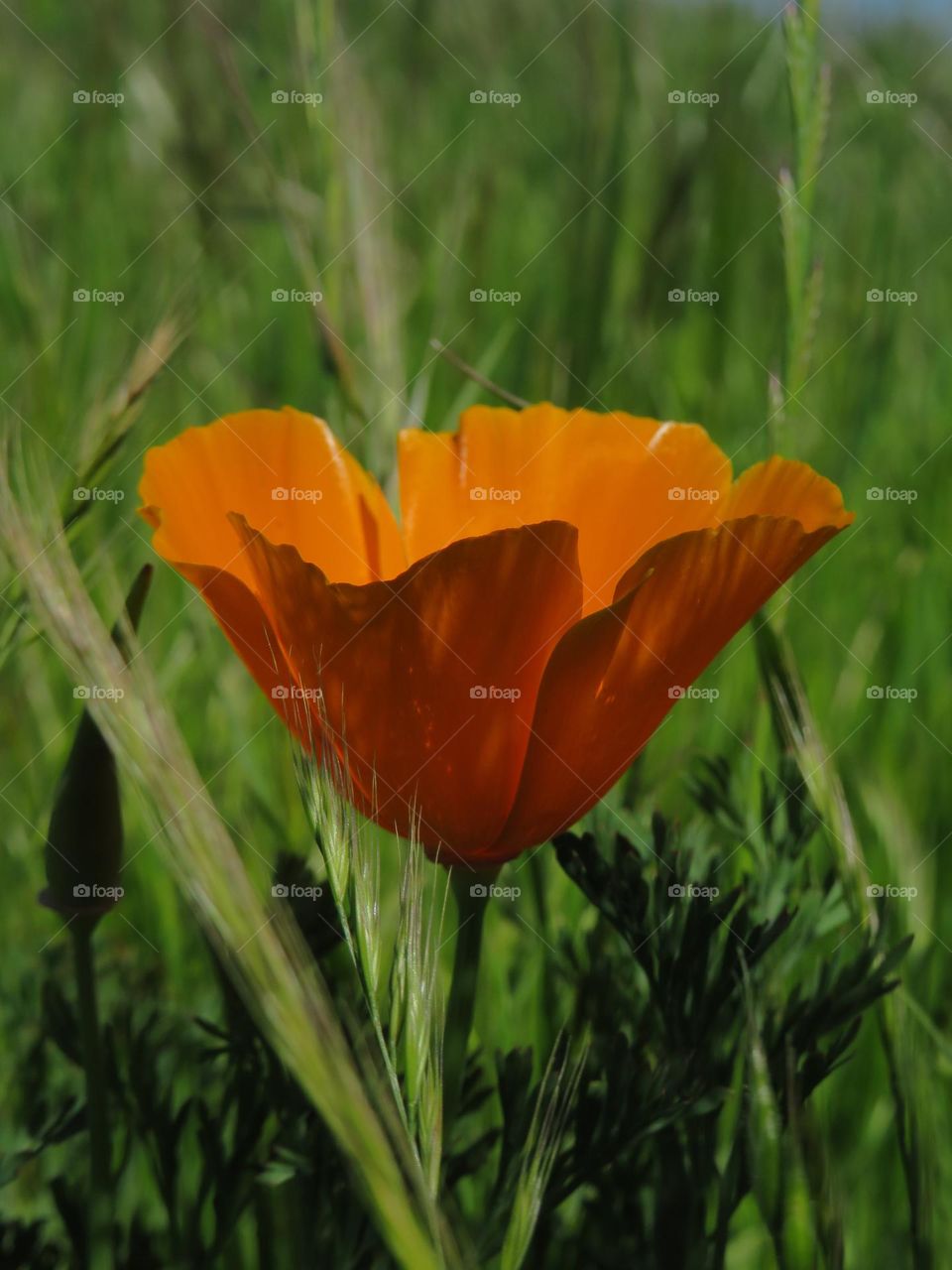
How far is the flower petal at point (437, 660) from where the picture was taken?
0.47 meters

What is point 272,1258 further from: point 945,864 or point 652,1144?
point 945,864

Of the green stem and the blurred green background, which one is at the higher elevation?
the blurred green background

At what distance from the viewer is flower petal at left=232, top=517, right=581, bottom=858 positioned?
0.47 m

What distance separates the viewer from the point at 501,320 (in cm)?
144

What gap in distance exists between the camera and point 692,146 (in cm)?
116

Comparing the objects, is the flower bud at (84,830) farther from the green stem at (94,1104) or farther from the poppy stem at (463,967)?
the poppy stem at (463,967)

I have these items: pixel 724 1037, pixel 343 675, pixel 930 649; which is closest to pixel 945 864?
pixel 930 649

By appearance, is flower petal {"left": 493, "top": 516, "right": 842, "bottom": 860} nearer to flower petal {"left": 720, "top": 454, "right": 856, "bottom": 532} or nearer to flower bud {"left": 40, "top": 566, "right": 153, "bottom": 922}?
flower petal {"left": 720, "top": 454, "right": 856, "bottom": 532}

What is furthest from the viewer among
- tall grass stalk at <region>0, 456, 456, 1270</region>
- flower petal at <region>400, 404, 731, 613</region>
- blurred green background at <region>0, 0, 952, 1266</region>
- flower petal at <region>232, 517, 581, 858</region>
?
blurred green background at <region>0, 0, 952, 1266</region>

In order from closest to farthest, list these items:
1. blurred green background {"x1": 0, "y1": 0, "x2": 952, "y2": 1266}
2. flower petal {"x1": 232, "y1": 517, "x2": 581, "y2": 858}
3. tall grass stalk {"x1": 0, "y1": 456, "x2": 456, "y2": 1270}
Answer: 1. tall grass stalk {"x1": 0, "y1": 456, "x2": 456, "y2": 1270}
2. flower petal {"x1": 232, "y1": 517, "x2": 581, "y2": 858}
3. blurred green background {"x1": 0, "y1": 0, "x2": 952, "y2": 1266}

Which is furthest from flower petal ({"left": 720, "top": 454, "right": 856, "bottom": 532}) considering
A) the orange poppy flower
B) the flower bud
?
the flower bud

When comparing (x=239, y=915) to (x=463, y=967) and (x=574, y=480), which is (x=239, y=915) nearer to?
(x=463, y=967)

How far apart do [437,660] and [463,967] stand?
0.41 ft

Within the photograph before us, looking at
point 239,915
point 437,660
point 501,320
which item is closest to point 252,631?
point 437,660
